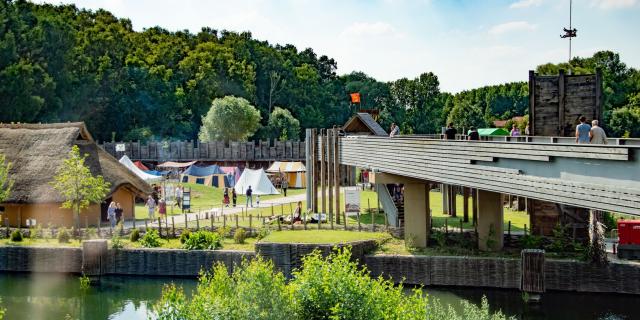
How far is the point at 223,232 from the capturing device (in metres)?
35.9

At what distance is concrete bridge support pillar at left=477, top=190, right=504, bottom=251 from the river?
2.45 meters

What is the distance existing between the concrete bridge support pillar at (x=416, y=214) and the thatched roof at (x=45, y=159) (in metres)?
17.3

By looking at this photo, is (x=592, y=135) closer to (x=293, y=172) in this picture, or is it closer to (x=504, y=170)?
(x=504, y=170)

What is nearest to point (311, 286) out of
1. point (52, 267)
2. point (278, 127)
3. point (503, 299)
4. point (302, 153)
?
point (503, 299)

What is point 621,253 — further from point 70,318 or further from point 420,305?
point 70,318

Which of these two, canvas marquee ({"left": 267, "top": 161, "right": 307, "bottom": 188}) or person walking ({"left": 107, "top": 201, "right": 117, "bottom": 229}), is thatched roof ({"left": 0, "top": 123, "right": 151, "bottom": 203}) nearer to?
person walking ({"left": 107, "top": 201, "right": 117, "bottom": 229})

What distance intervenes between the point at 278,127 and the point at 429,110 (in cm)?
2988

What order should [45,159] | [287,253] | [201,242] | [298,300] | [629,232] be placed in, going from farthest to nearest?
[45,159]
[201,242]
[287,253]
[629,232]
[298,300]

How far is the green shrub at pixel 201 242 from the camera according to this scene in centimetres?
3403

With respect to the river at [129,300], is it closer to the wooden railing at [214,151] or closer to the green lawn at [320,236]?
the green lawn at [320,236]

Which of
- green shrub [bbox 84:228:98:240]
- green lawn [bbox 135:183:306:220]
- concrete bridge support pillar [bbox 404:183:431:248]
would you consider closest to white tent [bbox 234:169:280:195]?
green lawn [bbox 135:183:306:220]

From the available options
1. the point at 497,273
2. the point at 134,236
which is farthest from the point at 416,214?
the point at 134,236

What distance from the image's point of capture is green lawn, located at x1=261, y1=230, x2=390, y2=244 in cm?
3234

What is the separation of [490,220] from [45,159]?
2354 cm
